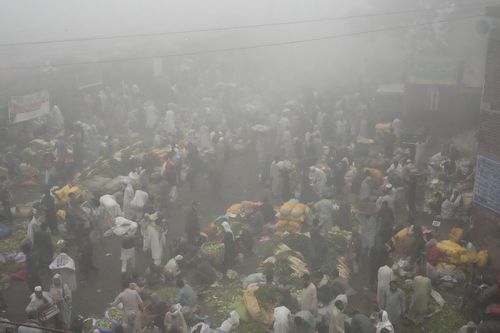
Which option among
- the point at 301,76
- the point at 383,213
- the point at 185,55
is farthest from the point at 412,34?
the point at 383,213

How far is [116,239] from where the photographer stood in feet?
44.7

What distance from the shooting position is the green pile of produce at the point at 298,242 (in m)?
12.0

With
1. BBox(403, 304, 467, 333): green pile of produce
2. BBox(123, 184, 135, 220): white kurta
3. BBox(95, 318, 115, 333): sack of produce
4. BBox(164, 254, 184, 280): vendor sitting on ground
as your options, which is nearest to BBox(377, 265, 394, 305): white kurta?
BBox(403, 304, 467, 333): green pile of produce

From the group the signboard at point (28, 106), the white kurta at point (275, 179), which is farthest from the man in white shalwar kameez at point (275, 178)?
the signboard at point (28, 106)

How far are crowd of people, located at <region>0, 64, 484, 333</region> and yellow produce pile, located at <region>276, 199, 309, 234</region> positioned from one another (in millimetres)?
285

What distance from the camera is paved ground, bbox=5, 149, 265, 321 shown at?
35.8 feet

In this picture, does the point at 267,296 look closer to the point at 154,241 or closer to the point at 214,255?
the point at 214,255

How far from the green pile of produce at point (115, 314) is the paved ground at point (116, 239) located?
3.81 ft

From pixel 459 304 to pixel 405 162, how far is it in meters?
6.30

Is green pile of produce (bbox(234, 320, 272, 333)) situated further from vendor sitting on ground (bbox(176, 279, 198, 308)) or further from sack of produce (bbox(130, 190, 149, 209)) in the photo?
sack of produce (bbox(130, 190, 149, 209))

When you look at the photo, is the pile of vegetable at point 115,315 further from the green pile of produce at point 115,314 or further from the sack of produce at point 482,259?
the sack of produce at point 482,259

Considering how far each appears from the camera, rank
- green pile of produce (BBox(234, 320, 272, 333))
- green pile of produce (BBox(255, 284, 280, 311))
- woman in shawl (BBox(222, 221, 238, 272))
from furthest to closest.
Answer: woman in shawl (BBox(222, 221, 238, 272)) → green pile of produce (BBox(255, 284, 280, 311)) → green pile of produce (BBox(234, 320, 272, 333))

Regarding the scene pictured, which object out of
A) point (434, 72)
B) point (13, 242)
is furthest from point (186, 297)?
point (434, 72)

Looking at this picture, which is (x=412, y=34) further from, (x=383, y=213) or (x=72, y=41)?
(x=383, y=213)
